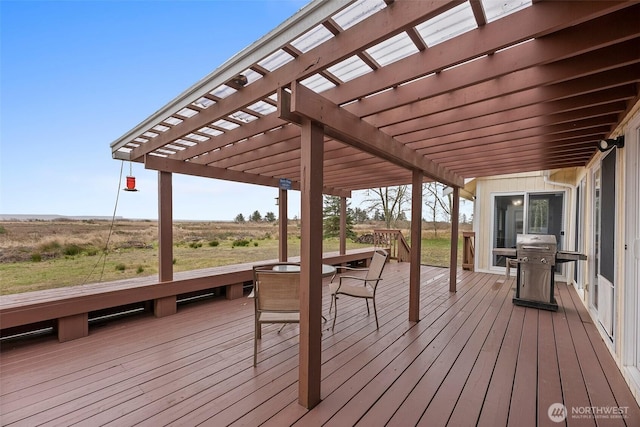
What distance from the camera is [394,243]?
8875 mm

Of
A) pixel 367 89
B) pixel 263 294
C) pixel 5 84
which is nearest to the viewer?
pixel 367 89

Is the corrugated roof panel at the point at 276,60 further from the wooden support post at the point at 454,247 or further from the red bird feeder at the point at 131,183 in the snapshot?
the wooden support post at the point at 454,247

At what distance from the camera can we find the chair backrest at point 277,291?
245 centimetres

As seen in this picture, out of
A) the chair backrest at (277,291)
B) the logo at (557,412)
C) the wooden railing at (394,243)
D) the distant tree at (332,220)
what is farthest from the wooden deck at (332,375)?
the distant tree at (332,220)

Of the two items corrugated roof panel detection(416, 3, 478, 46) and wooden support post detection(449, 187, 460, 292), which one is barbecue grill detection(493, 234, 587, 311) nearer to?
wooden support post detection(449, 187, 460, 292)

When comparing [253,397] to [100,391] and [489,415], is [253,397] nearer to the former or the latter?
[100,391]

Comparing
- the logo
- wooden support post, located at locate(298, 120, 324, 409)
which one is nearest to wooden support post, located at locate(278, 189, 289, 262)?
wooden support post, located at locate(298, 120, 324, 409)

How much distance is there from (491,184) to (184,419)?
7.49 meters

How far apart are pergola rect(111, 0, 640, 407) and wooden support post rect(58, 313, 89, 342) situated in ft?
6.85

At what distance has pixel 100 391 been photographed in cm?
196

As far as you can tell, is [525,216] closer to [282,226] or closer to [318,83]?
[282,226]

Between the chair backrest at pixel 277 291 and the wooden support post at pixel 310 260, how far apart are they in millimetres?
578

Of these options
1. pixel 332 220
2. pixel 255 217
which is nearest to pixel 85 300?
pixel 255 217

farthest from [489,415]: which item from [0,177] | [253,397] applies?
[0,177]
